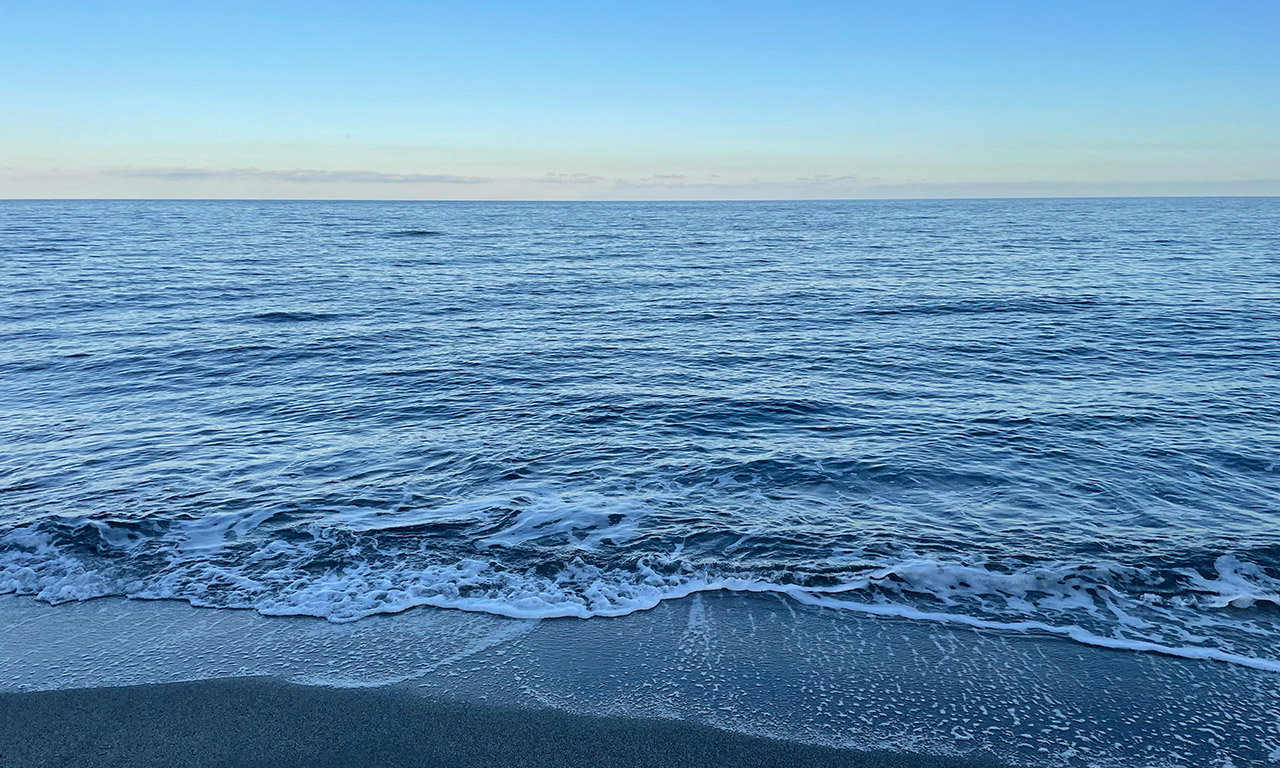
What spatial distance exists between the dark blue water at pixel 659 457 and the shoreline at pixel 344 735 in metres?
1.84

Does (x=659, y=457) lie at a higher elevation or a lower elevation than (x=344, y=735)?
higher

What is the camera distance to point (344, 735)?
660cm

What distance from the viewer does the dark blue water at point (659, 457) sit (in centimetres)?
947

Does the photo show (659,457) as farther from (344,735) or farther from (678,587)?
(344,735)

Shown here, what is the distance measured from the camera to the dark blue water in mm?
9469

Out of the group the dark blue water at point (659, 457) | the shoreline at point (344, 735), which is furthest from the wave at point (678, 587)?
the shoreline at point (344, 735)

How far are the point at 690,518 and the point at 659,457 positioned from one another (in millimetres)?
2979

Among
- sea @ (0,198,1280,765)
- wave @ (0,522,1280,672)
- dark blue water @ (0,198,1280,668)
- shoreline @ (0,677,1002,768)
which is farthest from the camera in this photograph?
dark blue water @ (0,198,1280,668)

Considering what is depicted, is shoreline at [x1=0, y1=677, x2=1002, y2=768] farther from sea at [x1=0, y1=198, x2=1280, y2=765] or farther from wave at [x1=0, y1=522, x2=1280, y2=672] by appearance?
wave at [x1=0, y1=522, x2=1280, y2=672]

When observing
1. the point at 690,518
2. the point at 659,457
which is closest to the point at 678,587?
the point at 690,518

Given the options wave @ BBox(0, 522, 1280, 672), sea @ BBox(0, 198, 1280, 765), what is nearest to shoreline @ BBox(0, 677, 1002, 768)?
sea @ BBox(0, 198, 1280, 765)

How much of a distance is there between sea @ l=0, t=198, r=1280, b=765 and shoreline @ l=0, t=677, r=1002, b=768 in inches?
10.2

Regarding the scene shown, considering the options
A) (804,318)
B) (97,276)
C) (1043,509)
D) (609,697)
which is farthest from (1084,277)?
(97,276)

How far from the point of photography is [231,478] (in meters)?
13.0
